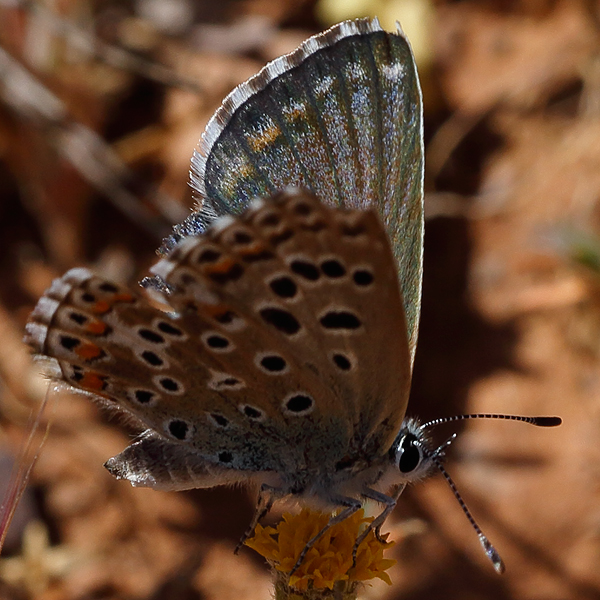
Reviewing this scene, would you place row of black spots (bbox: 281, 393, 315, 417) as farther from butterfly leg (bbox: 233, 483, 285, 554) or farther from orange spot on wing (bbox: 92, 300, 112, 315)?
orange spot on wing (bbox: 92, 300, 112, 315)

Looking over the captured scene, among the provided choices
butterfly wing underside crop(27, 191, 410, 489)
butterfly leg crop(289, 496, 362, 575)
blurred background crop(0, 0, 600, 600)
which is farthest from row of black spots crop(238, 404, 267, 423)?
blurred background crop(0, 0, 600, 600)

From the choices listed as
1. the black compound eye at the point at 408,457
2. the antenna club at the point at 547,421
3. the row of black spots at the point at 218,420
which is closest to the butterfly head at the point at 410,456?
the black compound eye at the point at 408,457

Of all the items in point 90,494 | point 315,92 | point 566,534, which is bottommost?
point 566,534

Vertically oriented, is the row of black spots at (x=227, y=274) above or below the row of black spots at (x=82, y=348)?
above

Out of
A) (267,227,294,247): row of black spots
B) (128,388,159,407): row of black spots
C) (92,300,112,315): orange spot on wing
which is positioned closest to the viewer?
(267,227,294,247): row of black spots

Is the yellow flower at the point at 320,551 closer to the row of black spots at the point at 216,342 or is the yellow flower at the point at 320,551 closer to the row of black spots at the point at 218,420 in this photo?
the row of black spots at the point at 218,420

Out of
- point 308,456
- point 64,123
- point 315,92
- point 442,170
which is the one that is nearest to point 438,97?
point 442,170

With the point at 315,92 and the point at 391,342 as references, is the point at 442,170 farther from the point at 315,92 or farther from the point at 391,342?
the point at 391,342
